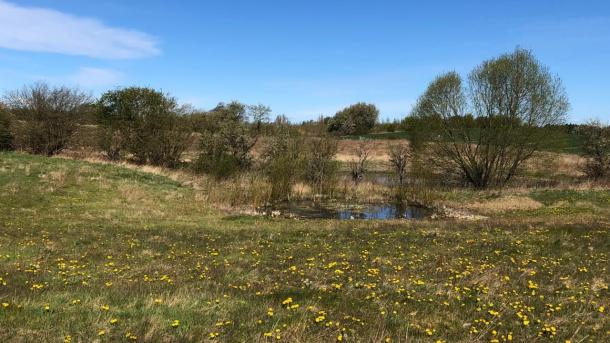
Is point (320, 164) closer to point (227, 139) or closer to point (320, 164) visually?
point (320, 164)

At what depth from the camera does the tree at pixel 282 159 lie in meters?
26.0

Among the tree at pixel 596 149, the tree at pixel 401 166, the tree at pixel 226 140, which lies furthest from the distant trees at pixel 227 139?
the tree at pixel 596 149

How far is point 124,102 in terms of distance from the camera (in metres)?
37.5

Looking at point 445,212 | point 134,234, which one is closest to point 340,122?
point 445,212

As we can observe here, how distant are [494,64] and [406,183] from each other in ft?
38.6

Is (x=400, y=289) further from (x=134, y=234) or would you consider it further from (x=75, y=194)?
(x=75, y=194)

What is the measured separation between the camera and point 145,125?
36.9m

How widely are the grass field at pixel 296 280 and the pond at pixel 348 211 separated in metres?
5.72

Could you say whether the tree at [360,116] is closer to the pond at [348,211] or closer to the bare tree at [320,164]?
the bare tree at [320,164]

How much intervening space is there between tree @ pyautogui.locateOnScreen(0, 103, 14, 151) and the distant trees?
15.4 meters

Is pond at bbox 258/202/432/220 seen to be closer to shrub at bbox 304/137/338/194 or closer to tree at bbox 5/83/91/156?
shrub at bbox 304/137/338/194

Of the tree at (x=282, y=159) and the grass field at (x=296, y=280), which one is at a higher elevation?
the tree at (x=282, y=159)

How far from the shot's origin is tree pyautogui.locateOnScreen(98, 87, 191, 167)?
1458 inches

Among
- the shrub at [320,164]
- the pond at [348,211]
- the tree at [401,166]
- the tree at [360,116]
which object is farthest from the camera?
the tree at [360,116]
